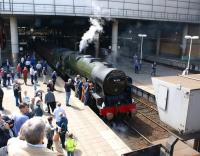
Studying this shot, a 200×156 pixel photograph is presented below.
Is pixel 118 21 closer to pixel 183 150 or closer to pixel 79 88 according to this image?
pixel 79 88

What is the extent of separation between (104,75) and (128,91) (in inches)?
Result: 72.5

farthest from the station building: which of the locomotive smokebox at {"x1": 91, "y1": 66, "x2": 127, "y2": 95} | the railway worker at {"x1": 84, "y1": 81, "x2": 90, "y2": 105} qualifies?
the locomotive smokebox at {"x1": 91, "y1": 66, "x2": 127, "y2": 95}

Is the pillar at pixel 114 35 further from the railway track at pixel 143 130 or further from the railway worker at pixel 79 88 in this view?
the railway worker at pixel 79 88

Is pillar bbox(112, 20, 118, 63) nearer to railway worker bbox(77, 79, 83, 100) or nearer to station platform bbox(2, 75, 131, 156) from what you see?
station platform bbox(2, 75, 131, 156)

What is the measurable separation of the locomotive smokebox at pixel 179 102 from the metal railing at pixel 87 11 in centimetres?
2197

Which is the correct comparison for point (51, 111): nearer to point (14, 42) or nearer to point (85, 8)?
point (14, 42)

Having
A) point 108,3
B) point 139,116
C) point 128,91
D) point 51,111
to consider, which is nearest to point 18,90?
point 51,111

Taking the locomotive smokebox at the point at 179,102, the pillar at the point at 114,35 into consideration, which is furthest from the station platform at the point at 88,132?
the pillar at the point at 114,35

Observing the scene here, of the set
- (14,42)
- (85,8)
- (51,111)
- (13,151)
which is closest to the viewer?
(13,151)

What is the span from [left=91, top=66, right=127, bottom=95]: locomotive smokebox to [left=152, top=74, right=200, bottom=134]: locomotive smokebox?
582cm

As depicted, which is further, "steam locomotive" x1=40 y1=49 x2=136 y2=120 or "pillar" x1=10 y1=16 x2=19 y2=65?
"pillar" x1=10 y1=16 x2=19 y2=65

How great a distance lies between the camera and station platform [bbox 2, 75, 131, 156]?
9.67 meters

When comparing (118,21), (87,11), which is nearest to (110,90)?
(87,11)

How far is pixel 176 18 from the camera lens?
3619cm
